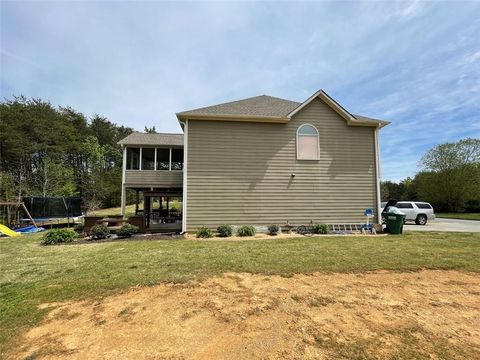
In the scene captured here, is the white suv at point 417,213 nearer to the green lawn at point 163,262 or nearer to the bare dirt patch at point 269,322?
the green lawn at point 163,262

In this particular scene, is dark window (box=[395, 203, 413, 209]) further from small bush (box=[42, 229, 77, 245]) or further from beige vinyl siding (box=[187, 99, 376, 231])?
small bush (box=[42, 229, 77, 245])

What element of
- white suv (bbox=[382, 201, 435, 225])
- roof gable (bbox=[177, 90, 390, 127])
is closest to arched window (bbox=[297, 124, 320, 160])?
roof gable (bbox=[177, 90, 390, 127])

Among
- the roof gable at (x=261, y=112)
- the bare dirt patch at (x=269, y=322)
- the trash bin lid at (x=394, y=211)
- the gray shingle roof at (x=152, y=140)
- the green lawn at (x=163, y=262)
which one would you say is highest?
the roof gable at (x=261, y=112)

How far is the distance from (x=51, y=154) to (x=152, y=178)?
80.4ft

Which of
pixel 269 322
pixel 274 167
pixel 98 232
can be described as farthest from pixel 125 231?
pixel 269 322

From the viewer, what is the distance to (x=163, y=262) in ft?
20.8

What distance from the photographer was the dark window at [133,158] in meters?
13.8

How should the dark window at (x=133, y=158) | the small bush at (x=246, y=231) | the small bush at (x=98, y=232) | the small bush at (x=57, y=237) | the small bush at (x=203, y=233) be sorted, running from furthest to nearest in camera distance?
the dark window at (x=133, y=158) < the small bush at (x=246, y=231) < the small bush at (x=203, y=233) < the small bush at (x=98, y=232) < the small bush at (x=57, y=237)

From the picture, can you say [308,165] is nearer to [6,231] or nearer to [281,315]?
[281,315]

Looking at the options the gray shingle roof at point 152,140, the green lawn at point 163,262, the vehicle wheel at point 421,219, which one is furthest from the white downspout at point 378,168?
the gray shingle roof at point 152,140

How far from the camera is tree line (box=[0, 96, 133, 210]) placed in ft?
82.0

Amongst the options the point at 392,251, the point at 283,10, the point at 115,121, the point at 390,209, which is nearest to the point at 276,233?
the point at 392,251

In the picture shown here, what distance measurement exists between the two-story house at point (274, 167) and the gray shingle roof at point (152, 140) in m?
1.62

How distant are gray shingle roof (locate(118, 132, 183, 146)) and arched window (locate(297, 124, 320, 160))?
6.21 m
